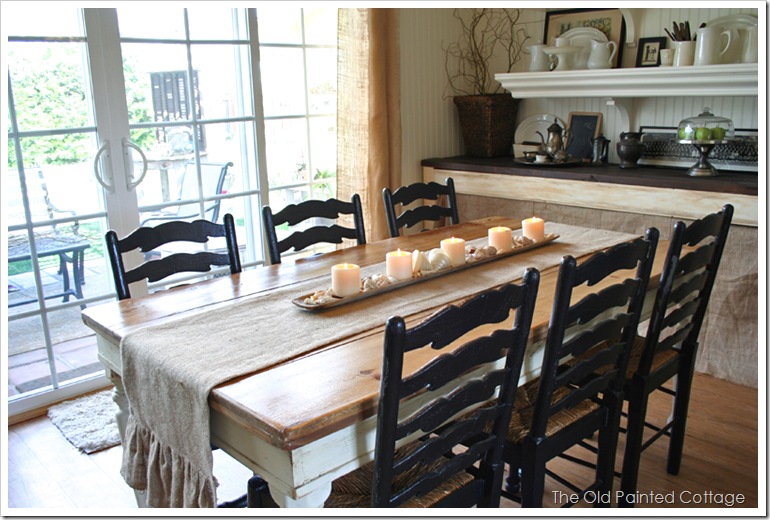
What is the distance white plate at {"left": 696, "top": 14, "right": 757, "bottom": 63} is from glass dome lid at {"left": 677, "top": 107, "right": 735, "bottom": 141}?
0.26 meters

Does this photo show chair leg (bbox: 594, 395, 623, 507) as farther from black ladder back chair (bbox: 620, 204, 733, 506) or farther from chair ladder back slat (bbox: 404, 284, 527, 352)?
chair ladder back slat (bbox: 404, 284, 527, 352)

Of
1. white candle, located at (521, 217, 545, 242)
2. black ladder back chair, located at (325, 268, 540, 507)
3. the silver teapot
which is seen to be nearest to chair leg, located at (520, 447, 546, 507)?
black ladder back chair, located at (325, 268, 540, 507)

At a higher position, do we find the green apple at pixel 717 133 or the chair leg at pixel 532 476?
the green apple at pixel 717 133

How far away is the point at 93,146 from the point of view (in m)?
2.95

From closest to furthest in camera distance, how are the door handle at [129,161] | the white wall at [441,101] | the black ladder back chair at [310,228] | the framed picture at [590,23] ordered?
the black ladder back chair at [310,228] < the door handle at [129,161] < the white wall at [441,101] < the framed picture at [590,23]

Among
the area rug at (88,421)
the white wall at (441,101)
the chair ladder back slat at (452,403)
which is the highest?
the white wall at (441,101)

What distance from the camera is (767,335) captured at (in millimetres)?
2250

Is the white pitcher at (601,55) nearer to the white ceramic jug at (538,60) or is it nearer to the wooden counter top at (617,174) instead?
the white ceramic jug at (538,60)

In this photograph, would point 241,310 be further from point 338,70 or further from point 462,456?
point 338,70

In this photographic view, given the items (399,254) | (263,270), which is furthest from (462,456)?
(263,270)

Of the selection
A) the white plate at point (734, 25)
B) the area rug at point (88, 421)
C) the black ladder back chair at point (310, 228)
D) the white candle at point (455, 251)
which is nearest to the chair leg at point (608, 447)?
the white candle at point (455, 251)

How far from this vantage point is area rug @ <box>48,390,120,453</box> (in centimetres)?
265

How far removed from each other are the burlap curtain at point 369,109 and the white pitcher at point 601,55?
1.09 meters

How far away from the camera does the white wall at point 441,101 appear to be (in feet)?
11.7
